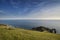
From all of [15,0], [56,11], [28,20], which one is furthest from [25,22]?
[56,11]

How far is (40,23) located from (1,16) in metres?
1.38

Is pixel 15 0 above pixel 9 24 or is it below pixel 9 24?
above

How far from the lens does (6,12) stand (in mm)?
4543

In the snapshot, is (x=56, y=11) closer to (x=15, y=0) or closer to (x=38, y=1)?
(x=38, y=1)

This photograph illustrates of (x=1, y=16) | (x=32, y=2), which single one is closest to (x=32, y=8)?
(x=32, y=2)

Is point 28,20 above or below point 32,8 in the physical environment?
below

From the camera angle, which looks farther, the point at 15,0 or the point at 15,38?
the point at 15,0

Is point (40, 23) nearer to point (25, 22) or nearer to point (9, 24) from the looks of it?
point (25, 22)

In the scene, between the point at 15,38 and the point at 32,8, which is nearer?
the point at 15,38

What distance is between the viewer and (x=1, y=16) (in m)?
4.57

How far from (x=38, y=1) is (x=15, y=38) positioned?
5.47 feet

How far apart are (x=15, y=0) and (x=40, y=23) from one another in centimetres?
118

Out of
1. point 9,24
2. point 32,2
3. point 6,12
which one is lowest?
point 9,24

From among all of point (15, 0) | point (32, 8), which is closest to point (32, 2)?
point (32, 8)
